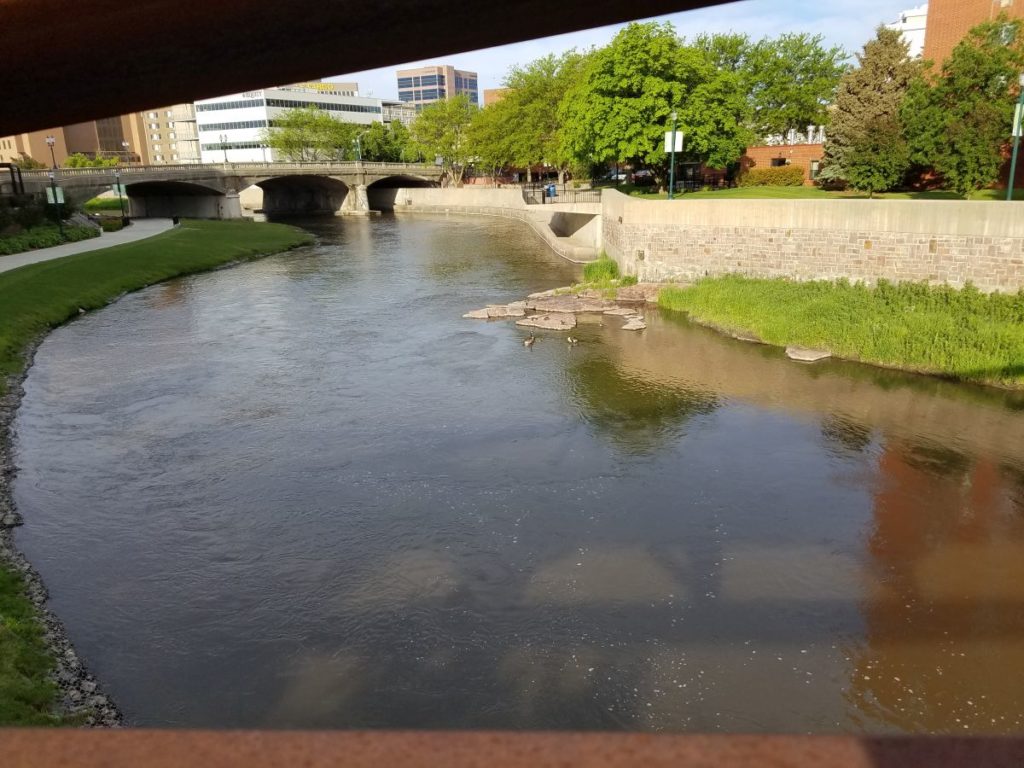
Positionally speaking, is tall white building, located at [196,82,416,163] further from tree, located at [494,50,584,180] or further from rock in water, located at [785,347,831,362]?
rock in water, located at [785,347,831,362]

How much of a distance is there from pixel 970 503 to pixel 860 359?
7.99 metres

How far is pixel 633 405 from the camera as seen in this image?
55.5 ft

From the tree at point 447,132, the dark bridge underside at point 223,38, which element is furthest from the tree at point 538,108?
the dark bridge underside at point 223,38

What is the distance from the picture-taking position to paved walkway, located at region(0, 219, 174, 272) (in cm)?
3216

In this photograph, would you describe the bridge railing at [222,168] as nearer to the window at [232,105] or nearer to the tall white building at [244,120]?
the tall white building at [244,120]

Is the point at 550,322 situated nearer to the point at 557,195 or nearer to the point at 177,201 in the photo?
the point at 557,195

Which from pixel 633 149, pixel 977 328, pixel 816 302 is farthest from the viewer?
pixel 633 149

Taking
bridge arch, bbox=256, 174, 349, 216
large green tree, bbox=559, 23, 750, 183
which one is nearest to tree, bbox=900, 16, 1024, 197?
large green tree, bbox=559, 23, 750, 183

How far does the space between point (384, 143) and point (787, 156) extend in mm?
56958

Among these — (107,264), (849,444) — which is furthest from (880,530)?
(107,264)

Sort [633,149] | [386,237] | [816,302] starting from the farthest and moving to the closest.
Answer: [386,237] → [633,149] → [816,302]

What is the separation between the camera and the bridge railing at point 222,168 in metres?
49.6

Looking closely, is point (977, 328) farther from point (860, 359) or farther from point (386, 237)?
point (386, 237)

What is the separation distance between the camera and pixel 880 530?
11516 millimetres
